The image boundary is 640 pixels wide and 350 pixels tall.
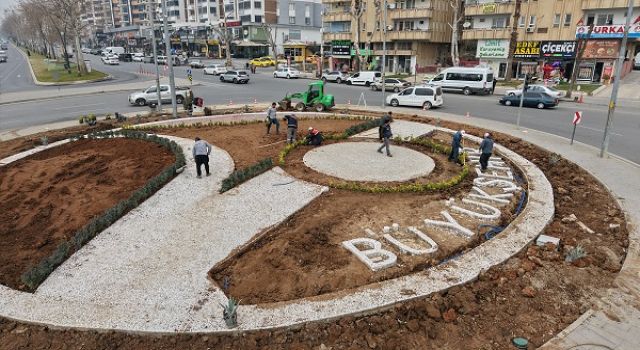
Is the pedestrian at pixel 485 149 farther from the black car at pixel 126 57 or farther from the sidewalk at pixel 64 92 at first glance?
the black car at pixel 126 57

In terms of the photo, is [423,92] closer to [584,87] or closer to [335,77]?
[335,77]

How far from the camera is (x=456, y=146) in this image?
15016 millimetres

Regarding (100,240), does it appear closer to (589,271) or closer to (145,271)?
(145,271)


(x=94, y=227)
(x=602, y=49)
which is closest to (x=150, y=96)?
(x=94, y=227)

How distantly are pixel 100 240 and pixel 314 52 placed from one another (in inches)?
3078

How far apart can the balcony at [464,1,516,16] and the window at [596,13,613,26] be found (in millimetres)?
8060

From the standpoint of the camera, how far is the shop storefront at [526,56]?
1801 inches

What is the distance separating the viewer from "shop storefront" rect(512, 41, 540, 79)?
150 feet

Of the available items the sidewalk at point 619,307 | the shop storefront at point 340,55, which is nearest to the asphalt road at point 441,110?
the sidewalk at point 619,307

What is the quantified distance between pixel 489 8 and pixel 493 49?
14.5ft

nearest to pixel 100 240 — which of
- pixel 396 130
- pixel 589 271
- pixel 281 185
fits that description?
pixel 281 185

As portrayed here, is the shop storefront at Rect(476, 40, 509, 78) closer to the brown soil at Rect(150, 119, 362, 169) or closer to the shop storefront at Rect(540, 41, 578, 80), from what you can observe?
the shop storefront at Rect(540, 41, 578, 80)

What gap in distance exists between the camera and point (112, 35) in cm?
14138

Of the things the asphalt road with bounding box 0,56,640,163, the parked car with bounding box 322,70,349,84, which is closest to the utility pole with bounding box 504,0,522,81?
the asphalt road with bounding box 0,56,640,163
